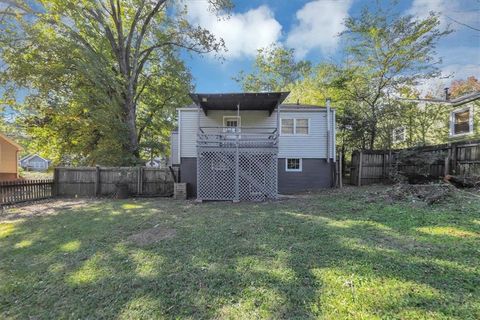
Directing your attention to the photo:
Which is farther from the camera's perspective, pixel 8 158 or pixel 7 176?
pixel 8 158

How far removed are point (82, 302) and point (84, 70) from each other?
1318cm

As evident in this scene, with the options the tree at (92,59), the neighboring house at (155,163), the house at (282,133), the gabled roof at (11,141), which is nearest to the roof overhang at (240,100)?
the house at (282,133)

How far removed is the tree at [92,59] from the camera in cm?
1224

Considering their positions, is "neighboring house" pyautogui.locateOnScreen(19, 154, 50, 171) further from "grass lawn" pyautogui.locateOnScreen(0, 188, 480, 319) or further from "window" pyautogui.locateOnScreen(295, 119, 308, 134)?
"window" pyautogui.locateOnScreen(295, 119, 308, 134)

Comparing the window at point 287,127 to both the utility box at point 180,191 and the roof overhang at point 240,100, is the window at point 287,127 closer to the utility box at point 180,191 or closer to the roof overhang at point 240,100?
the roof overhang at point 240,100

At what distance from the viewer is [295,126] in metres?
12.5

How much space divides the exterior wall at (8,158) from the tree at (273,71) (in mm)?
21081

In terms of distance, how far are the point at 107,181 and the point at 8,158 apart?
11.8 meters

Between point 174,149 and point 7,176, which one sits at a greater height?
point 174,149

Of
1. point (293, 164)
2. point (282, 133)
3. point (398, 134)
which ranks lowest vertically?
point (293, 164)

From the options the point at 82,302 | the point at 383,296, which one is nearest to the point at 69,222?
the point at 82,302

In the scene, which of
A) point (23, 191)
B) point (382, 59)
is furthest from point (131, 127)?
point (382, 59)

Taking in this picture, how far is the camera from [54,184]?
11094 mm

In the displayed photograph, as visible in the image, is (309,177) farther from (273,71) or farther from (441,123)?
(273,71)
